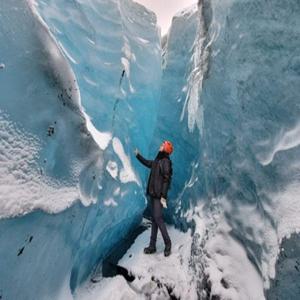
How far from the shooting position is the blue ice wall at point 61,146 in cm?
243

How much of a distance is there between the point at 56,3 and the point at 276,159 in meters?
3.31

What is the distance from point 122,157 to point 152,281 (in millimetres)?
1842

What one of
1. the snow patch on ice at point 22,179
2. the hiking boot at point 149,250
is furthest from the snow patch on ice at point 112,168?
the snow patch on ice at point 22,179

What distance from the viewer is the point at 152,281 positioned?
3547 mm

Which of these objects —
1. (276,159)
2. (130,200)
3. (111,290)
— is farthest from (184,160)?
(276,159)

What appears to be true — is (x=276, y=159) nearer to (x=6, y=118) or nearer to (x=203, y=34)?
(x=6, y=118)

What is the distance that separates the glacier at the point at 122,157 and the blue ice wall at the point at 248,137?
0.04ft

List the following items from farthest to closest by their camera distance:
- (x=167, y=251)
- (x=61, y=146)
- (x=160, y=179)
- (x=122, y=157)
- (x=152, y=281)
Result: (x=122, y=157)
(x=160, y=179)
(x=167, y=251)
(x=152, y=281)
(x=61, y=146)

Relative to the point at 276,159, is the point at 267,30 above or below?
above

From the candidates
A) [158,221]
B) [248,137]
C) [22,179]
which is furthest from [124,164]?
[22,179]

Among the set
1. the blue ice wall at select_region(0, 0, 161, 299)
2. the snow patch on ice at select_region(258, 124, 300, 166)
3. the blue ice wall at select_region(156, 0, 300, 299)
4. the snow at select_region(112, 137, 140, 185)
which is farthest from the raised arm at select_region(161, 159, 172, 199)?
the snow patch on ice at select_region(258, 124, 300, 166)

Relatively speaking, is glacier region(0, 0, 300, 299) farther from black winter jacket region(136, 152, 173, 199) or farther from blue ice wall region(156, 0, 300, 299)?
black winter jacket region(136, 152, 173, 199)

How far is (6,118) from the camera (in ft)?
7.75

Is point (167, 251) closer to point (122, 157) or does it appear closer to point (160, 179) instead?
point (160, 179)
